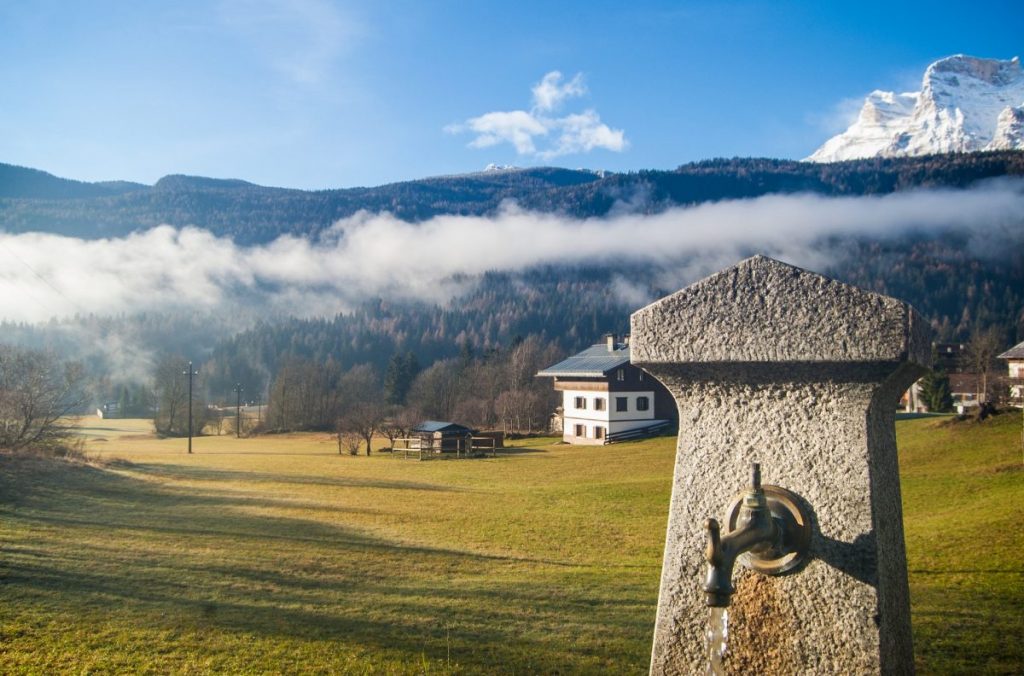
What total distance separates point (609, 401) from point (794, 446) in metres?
46.8

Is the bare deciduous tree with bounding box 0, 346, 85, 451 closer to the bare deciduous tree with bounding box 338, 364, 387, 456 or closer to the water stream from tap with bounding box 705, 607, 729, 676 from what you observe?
the bare deciduous tree with bounding box 338, 364, 387, 456

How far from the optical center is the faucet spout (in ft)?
5.57

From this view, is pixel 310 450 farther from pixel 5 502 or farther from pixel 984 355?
pixel 984 355

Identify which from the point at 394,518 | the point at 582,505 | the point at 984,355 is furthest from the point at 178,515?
the point at 984,355

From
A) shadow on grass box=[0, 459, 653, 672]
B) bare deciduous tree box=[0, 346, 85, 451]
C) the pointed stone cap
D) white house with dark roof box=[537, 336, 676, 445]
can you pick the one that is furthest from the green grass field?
white house with dark roof box=[537, 336, 676, 445]

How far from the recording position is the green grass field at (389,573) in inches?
307

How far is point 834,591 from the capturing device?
1865 mm

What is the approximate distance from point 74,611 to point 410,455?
37.1m

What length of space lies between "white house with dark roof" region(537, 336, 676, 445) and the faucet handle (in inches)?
1813

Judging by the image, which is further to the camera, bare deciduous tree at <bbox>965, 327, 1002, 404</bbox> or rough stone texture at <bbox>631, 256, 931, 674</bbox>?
bare deciduous tree at <bbox>965, 327, 1002, 404</bbox>

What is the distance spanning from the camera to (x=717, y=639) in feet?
6.48

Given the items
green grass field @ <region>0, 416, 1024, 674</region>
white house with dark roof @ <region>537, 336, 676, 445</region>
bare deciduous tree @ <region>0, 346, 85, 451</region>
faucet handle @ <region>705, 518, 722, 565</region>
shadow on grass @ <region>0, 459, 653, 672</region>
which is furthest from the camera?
white house with dark roof @ <region>537, 336, 676, 445</region>

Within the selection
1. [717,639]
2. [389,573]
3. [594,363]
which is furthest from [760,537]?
[594,363]

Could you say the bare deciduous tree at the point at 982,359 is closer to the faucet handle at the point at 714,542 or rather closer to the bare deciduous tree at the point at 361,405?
the bare deciduous tree at the point at 361,405
